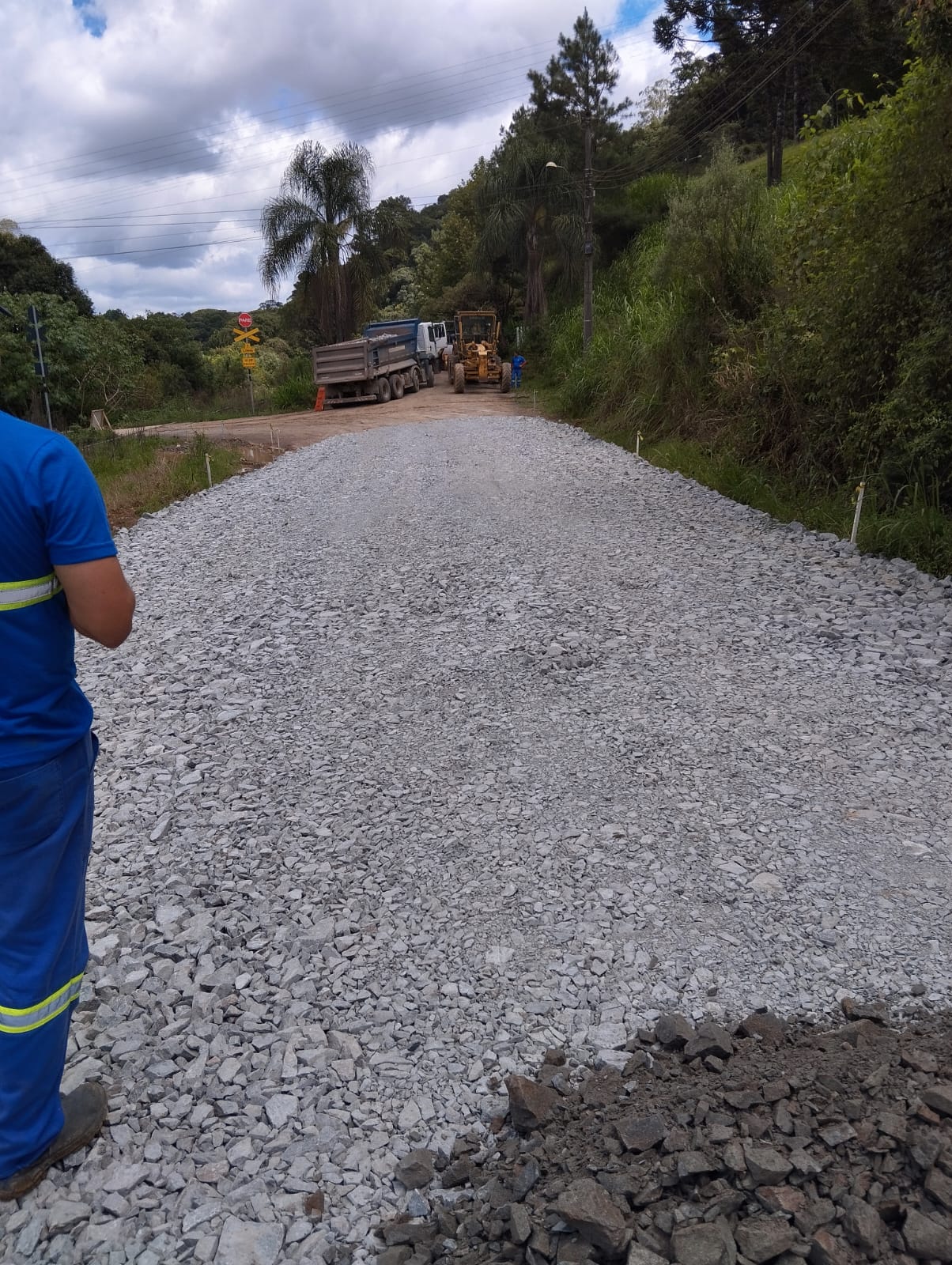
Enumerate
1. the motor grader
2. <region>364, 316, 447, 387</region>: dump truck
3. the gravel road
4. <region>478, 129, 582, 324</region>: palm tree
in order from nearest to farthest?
1. the gravel road
2. the motor grader
3. <region>364, 316, 447, 387</region>: dump truck
4. <region>478, 129, 582, 324</region>: palm tree

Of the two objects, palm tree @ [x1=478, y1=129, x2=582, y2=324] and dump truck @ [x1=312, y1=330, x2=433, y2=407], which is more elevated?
palm tree @ [x1=478, y1=129, x2=582, y2=324]

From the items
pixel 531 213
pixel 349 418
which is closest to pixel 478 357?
pixel 349 418

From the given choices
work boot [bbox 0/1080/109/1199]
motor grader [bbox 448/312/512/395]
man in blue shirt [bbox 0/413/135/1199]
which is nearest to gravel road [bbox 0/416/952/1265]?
work boot [bbox 0/1080/109/1199]

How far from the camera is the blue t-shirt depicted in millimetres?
1896

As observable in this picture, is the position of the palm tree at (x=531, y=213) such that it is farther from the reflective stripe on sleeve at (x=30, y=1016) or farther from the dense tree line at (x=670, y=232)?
the reflective stripe on sleeve at (x=30, y=1016)

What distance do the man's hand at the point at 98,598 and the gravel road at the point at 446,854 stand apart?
1407 millimetres

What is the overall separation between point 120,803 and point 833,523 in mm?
6577

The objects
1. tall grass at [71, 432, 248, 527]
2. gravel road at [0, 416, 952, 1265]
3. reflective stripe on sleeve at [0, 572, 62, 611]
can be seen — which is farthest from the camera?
tall grass at [71, 432, 248, 527]

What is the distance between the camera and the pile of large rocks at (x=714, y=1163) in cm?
183

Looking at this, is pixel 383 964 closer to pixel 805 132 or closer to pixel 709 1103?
pixel 709 1103

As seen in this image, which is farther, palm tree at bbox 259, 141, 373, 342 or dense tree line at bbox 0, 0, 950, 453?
palm tree at bbox 259, 141, 373, 342

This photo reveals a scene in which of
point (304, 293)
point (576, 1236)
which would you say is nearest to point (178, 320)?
point (304, 293)

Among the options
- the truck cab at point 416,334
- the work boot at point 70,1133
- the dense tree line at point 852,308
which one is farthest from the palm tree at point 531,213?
the work boot at point 70,1133

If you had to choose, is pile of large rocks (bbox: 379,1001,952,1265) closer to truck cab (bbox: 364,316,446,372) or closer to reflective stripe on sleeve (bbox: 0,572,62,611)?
reflective stripe on sleeve (bbox: 0,572,62,611)
